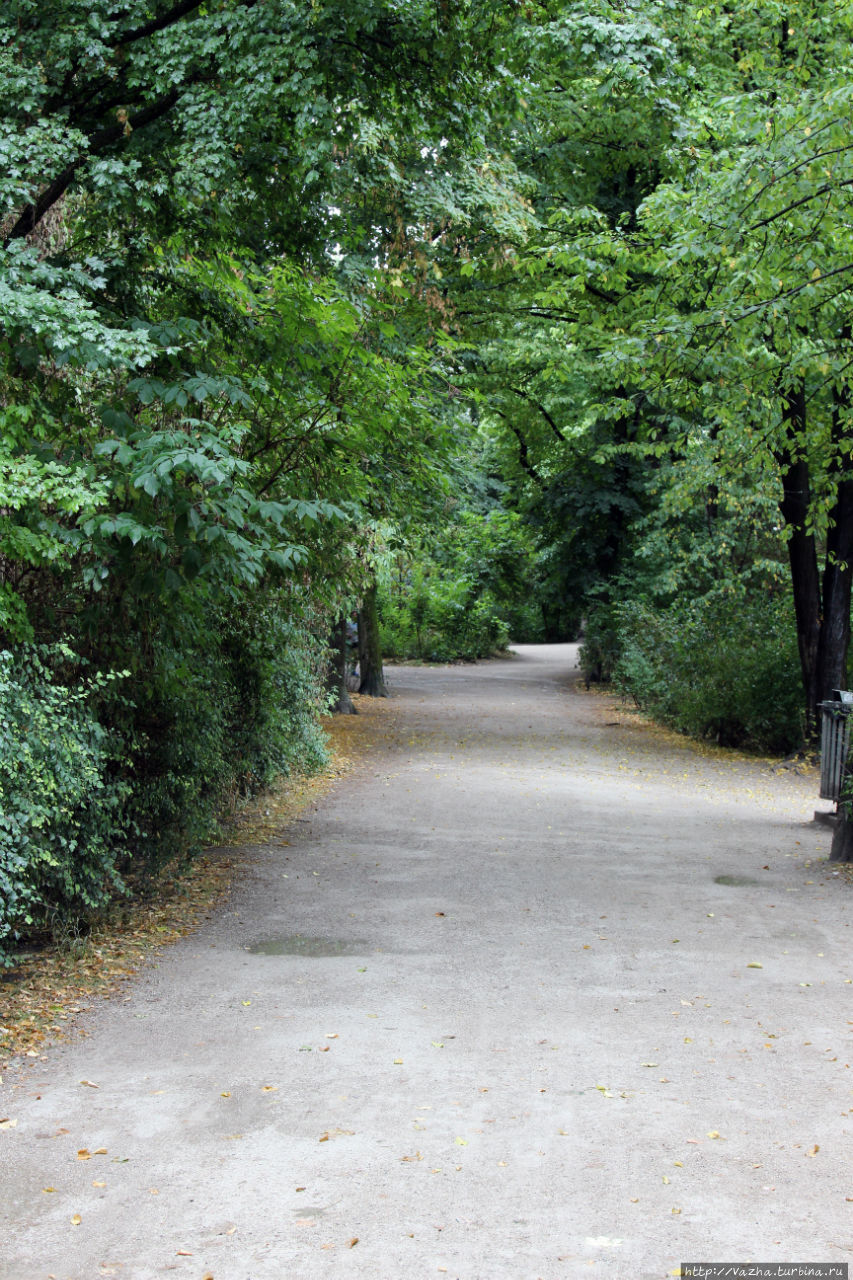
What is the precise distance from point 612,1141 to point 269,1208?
4.32 feet

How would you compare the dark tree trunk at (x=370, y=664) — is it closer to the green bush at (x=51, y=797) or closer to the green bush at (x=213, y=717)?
the green bush at (x=213, y=717)

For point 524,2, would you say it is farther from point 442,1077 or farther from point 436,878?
point 442,1077

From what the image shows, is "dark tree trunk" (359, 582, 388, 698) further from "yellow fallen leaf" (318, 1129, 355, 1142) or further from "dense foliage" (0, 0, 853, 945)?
"yellow fallen leaf" (318, 1129, 355, 1142)

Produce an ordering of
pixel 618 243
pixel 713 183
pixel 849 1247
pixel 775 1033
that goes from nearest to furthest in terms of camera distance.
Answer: pixel 849 1247, pixel 775 1033, pixel 713 183, pixel 618 243

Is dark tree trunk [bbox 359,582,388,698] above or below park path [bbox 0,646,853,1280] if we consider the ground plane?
above

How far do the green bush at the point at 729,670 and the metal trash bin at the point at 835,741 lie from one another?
18.7 ft

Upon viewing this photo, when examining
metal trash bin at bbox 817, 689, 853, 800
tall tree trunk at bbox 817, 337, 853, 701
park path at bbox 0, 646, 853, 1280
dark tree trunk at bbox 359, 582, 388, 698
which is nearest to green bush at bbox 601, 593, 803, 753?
tall tree trunk at bbox 817, 337, 853, 701

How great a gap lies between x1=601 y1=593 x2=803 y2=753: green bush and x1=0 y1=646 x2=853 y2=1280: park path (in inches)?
317

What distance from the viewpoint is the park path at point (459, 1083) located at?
3547 mm

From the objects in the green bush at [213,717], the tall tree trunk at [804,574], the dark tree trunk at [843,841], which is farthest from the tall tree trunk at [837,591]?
the green bush at [213,717]

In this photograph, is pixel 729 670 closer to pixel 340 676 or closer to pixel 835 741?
pixel 835 741

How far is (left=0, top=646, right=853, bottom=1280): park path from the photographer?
11.6ft

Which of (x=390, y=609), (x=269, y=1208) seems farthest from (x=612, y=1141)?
(x=390, y=609)

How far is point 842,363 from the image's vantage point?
39.2 feet
